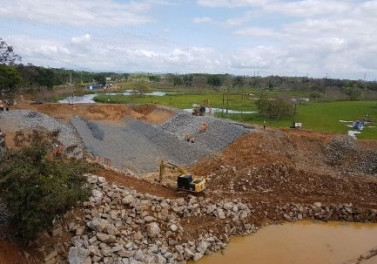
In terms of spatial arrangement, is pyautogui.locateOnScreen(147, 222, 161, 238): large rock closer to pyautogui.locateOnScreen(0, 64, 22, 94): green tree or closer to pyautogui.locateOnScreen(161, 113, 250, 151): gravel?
pyautogui.locateOnScreen(161, 113, 250, 151): gravel

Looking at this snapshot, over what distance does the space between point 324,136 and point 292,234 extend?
14.9 m

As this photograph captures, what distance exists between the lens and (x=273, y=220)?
882 inches

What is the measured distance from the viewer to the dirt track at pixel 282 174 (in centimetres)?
2294

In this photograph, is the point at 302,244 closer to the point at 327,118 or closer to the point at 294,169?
the point at 294,169

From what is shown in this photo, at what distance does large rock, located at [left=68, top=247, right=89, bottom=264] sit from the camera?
16047mm

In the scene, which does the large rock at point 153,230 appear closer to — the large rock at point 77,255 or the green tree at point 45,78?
the large rock at point 77,255

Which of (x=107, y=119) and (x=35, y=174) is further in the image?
(x=107, y=119)

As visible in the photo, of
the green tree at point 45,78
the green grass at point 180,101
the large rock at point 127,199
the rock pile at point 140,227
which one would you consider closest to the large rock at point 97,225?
the rock pile at point 140,227

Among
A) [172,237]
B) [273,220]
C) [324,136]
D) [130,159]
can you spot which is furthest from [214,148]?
[172,237]

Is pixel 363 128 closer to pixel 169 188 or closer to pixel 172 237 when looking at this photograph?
pixel 169 188

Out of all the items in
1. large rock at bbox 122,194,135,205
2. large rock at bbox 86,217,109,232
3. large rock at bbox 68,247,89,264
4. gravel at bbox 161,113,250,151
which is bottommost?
large rock at bbox 68,247,89,264

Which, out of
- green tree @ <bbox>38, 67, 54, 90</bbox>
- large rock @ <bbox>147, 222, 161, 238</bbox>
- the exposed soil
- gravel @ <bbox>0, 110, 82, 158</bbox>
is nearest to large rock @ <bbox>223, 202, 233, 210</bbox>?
large rock @ <bbox>147, 222, 161, 238</bbox>

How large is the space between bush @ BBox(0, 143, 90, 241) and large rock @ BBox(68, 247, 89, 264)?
159cm

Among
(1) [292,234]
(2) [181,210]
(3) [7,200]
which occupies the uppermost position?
(3) [7,200]
